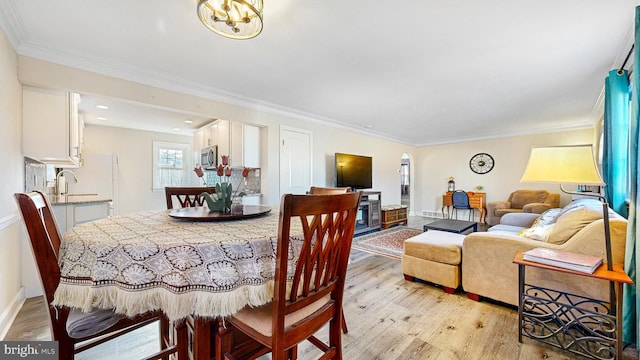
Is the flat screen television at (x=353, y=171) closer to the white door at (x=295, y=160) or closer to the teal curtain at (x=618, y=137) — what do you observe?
the white door at (x=295, y=160)

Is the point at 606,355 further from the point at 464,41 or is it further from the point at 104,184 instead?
the point at 104,184

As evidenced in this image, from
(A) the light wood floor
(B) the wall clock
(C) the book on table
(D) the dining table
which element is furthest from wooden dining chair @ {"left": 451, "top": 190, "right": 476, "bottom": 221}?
(D) the dining table

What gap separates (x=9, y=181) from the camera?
1908 mm

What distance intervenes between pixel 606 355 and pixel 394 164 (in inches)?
212

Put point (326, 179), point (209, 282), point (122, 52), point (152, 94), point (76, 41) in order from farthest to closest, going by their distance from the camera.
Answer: point (326, 179) → point (152, 94) → point (122, 52) → point (76, 41) → point (209, 282)

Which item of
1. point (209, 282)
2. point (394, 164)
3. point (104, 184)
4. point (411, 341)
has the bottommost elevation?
point (411, 341)

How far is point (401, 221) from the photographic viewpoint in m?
5.89

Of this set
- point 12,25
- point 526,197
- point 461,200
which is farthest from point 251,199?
point 526,197

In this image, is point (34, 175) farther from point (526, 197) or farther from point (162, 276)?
point (526, 197)

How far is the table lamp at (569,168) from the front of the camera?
58.2 inches

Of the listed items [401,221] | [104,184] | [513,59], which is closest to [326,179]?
[401,221]

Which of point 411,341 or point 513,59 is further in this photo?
point 513,59

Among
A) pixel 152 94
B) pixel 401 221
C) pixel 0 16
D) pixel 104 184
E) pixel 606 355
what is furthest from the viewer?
pixel 401 221

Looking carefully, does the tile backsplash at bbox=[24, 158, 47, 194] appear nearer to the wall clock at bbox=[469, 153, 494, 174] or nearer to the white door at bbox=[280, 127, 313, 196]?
the white door at bbox=[280, 127, 313, 196]
